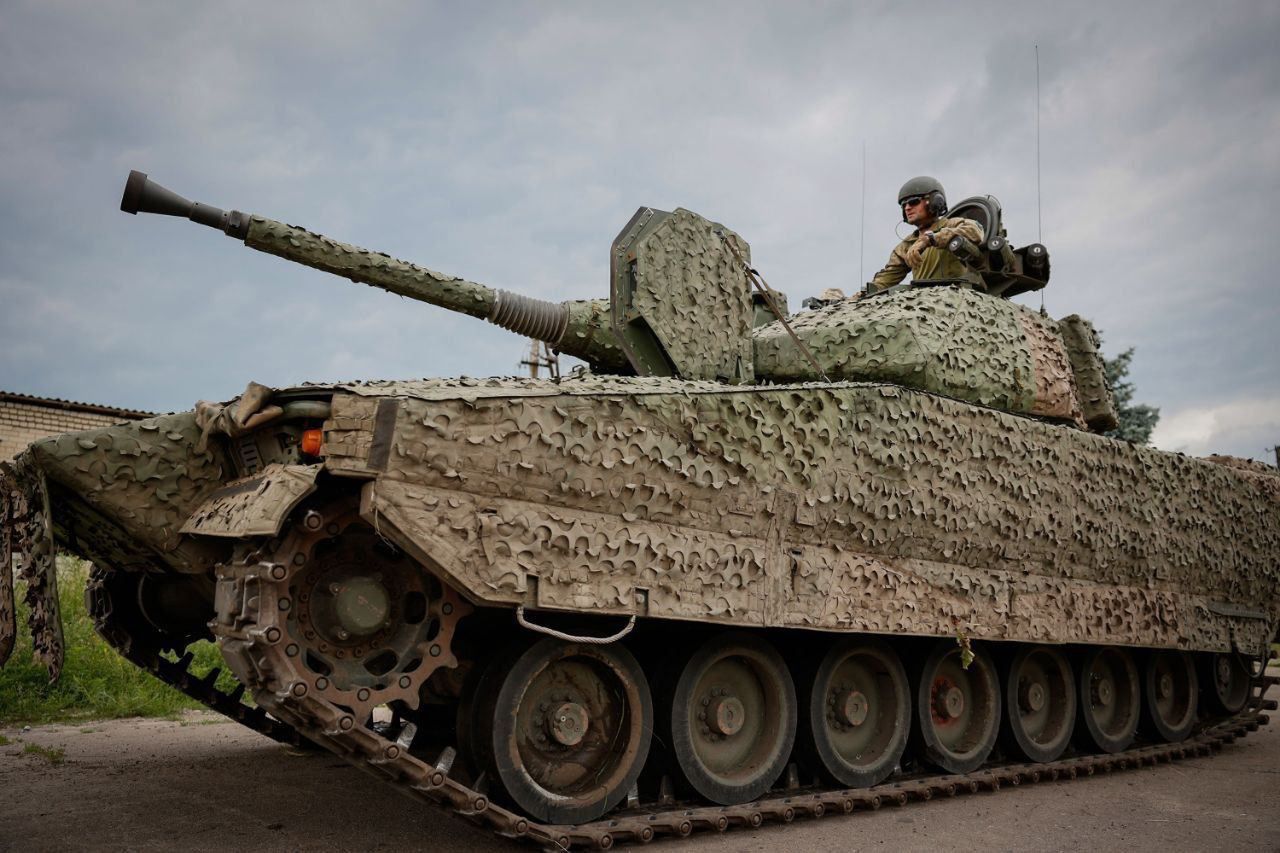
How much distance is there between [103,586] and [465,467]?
3.13m

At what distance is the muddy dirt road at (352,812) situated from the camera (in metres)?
5.16

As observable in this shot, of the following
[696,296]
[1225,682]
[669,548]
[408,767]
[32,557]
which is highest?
[696,296]

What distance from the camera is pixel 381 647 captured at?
4.75 m

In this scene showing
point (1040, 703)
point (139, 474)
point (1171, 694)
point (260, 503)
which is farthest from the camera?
point (1171, 694)

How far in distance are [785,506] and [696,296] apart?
5.48 feet

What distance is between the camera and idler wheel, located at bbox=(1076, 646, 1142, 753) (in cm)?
848

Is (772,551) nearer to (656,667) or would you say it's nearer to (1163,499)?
(656,667)

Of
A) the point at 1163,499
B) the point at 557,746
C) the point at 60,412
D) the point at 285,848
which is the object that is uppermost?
the point at 60,412

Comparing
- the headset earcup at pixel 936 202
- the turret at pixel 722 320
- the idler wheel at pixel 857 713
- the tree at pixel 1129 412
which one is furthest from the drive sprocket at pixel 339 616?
the tree at pixel 1129 412

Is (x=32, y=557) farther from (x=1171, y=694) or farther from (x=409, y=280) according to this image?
(x=1171, y=694)

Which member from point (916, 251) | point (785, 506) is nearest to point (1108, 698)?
point (916, 251)

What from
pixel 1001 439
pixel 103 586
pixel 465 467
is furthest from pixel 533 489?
pixel 1001 439

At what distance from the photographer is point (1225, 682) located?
10164 mm

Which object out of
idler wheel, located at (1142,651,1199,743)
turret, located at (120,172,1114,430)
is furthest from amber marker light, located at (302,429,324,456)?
idler wheel, located at (1142,651,1199,743)
